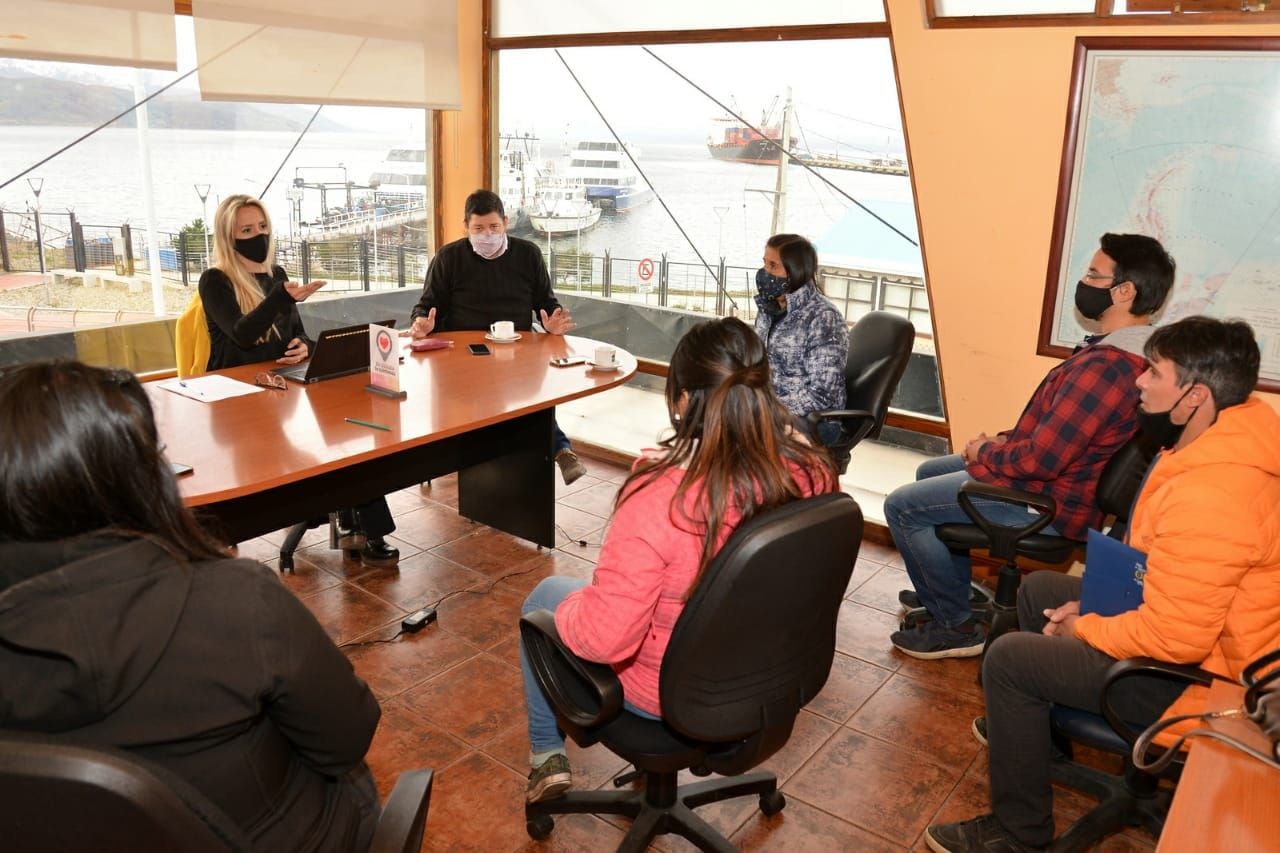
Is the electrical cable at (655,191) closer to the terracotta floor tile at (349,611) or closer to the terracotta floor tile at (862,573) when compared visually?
the terracotta floor tile at (862,573)

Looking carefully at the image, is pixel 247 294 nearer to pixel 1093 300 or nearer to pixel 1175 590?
pixel 1093 300

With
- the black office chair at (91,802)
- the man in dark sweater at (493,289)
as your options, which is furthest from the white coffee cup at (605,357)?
the black office chair at (91,802)

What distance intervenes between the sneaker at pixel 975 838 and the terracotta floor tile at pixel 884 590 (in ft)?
4.05

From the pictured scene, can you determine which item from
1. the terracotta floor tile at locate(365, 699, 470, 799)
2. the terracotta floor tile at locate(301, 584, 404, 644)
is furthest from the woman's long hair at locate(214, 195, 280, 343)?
the terracotta floor tile at locate(365, 699, 470, 799)

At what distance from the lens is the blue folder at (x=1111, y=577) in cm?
204

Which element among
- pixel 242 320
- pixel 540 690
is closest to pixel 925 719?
pixel 540 690

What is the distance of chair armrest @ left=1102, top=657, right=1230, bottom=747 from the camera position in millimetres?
1868

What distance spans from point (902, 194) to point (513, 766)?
8.96 ft

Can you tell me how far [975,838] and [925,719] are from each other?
0.63 meters

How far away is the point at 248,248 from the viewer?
135 inches

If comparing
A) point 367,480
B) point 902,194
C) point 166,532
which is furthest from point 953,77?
point 166,532

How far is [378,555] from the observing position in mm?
3750

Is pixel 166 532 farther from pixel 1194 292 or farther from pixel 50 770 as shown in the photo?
pixel 1194 292

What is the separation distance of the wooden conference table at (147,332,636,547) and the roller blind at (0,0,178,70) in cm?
156
